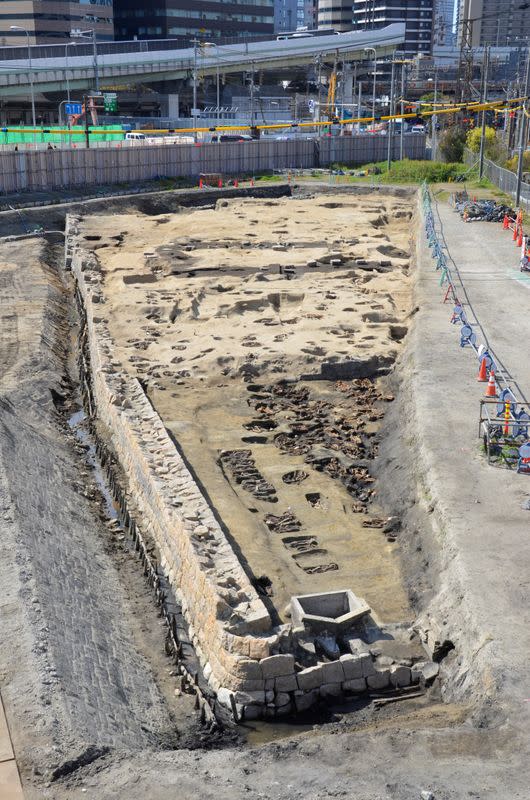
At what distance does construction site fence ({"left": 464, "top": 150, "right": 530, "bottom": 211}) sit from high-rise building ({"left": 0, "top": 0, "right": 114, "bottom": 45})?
196ft

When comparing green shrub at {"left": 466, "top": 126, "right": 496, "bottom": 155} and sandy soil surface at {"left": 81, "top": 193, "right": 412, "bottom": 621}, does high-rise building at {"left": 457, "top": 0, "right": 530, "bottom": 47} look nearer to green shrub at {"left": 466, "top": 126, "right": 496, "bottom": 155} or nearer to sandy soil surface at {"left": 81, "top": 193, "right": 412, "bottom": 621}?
green shrub at {"left": 466, "top": 126, "right": 496, "bottom": 155}

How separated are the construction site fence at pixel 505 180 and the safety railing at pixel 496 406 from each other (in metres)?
19.1

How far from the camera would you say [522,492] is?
1769 cm

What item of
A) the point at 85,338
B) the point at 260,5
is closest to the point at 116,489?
the point at 85,338

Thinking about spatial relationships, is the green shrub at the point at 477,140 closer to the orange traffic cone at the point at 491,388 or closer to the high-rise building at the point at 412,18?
the orange traffic cone at the point at 491,388

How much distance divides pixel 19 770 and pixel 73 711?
1.37 meters

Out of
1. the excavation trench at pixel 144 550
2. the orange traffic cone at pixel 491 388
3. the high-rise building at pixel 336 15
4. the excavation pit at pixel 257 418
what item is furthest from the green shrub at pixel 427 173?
the high-rise building at pixel 336 15

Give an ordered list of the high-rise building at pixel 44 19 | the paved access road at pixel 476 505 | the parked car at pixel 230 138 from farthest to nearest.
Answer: the high-rise building at pixel 44 19 < the parked car at pixel 230 138 < the paved access road at pixel 476 505

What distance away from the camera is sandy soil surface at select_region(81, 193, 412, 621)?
1850cm

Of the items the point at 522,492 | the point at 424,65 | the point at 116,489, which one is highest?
the point at 424,65

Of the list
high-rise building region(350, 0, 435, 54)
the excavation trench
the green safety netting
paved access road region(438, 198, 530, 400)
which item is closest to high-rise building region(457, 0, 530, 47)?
high-rise building region(350, 0, 435, 54)

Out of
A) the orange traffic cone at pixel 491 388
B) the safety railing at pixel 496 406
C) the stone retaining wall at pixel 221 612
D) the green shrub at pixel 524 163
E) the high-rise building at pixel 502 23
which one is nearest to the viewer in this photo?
the stone retaining wall at pixel 221 612

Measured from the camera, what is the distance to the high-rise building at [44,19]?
4269 inches

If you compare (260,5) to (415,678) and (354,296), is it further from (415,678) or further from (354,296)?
(415,678)
